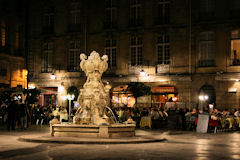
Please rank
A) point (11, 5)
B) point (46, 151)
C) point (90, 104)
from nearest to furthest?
point (46, 151)
point (90, 104)
point (11, 5)

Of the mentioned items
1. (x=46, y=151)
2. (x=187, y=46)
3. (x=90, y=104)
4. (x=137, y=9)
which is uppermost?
(x=137, y=9)

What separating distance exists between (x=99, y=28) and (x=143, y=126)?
1330 cm

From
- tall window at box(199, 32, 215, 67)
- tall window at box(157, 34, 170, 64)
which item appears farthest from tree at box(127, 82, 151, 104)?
tall window at box(199, 32, 215, 67)

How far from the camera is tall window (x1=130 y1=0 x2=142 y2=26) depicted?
35.0 meters

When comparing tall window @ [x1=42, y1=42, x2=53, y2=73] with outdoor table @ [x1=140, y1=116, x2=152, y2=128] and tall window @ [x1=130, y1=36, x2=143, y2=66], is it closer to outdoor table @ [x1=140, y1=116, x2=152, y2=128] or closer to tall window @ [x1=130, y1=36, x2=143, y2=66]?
tall window @ [x1=130, y1=36, x2=143, y2=66]

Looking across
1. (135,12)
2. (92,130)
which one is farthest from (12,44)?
(92,130)

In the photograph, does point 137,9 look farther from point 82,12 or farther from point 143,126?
point 143,126

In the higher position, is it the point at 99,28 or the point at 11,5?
the point at 11,5

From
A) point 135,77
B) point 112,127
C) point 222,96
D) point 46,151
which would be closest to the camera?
point 46,151

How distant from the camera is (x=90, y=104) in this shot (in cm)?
1894

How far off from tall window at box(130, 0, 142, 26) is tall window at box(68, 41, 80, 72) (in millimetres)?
5414

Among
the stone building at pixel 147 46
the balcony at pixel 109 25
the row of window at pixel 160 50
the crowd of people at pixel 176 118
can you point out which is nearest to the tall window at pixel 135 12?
the stone building at pixel 147 46

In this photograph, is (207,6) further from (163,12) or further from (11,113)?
(11,113)

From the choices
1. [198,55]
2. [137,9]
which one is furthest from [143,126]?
[137,9]
